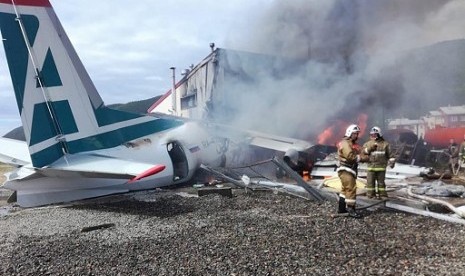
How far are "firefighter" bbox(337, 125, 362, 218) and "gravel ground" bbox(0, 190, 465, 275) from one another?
0.32 m

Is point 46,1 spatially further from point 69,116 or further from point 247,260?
point 247,260

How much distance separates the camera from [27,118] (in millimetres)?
9258

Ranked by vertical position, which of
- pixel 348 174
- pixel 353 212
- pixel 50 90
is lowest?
pixel 353 212

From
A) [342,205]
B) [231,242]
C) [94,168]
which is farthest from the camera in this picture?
[94,168]

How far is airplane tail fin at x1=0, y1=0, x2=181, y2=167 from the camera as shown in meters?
9.23

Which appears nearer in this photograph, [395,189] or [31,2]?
[31,2]

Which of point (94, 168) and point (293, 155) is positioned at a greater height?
point (94, 168)

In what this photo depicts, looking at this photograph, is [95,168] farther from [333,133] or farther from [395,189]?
[333,133]

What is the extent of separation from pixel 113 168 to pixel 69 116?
2.27m

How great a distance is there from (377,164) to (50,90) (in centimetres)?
764

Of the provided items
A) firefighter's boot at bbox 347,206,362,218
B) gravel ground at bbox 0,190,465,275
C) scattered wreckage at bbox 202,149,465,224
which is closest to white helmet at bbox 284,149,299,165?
scattered wreckage at bbox 202,149,465,224

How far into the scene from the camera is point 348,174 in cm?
784

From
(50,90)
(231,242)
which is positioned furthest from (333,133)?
(231,242)

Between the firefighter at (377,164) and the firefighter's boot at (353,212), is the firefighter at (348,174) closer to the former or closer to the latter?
the firefighter's boot at (353,212)
